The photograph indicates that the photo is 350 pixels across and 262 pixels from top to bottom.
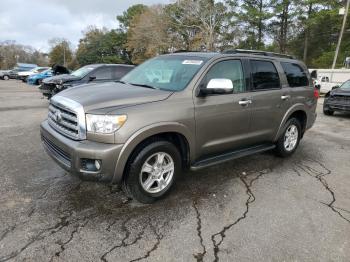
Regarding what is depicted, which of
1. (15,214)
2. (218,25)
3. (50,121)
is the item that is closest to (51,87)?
(50,121)

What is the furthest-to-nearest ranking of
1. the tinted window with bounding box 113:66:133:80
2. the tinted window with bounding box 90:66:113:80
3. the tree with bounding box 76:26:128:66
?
the tree with bounding box 76:26:128:66 → the tinted window with bounding box 113:66:133:80 → the tinted window with bounding box 90:66:113:80

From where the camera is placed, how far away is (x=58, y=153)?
11.7ft

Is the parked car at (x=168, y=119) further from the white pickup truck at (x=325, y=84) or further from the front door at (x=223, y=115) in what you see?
the white pickup truck at (x=325, y=84)

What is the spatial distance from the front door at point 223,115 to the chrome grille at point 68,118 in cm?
139

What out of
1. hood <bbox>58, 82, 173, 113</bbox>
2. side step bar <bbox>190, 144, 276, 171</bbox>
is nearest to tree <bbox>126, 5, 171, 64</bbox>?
side step bar <bbox>190, 144, 276, 171</bbox>

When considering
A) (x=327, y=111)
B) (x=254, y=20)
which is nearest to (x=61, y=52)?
(x=254, y=20)

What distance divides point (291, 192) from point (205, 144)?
54.2 inches

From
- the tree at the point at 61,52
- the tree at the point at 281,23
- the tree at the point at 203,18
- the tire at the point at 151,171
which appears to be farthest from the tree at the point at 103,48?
the tire at the point at 151,171

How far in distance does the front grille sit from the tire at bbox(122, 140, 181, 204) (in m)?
0.65

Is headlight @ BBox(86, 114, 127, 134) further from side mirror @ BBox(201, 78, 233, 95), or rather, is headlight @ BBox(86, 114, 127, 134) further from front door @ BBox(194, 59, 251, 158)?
side mirror @ BBox(201, 78, 233, 95)

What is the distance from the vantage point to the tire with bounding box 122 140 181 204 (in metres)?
3.44

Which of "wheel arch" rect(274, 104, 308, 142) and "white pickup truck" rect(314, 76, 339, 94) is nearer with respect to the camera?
"wheel arch" rect(274, 104, 308, 142)

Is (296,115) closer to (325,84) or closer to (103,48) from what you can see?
(325,84)

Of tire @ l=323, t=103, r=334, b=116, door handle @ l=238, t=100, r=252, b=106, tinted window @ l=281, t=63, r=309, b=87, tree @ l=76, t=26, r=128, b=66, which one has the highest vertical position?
tree @ l=76, t=26, r=128, b=66
